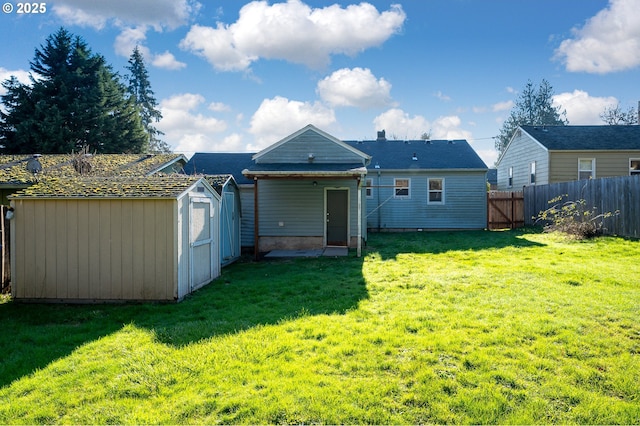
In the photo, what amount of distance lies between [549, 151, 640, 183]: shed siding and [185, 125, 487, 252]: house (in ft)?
12.8

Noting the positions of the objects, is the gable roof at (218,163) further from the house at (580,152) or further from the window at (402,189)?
the house at (580,152)

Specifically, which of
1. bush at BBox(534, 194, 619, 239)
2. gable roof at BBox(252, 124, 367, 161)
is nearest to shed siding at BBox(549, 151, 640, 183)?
bush at BBox(534, 194, 619, 239)

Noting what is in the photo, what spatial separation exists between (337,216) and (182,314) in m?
8.44

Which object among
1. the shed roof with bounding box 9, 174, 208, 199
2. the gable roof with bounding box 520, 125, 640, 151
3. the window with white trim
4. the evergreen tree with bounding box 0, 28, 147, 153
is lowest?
the shed roof with bounding box 9, 174, 208, 199

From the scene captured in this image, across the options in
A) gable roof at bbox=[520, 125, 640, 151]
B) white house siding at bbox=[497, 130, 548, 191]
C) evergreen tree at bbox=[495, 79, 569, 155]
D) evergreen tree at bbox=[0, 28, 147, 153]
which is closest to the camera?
gable roof at bbox=[520, 125, 640, 151]

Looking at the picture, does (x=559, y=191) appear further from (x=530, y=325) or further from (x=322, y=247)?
(x=530, y=325)

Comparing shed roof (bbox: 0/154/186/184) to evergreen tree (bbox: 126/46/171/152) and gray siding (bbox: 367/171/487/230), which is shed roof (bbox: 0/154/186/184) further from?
evergreen tree (bbox: 126/46/171/152)

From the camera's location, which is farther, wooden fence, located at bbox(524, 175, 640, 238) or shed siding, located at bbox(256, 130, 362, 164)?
shed siding, located at bbox(256, 130, 362, 164)

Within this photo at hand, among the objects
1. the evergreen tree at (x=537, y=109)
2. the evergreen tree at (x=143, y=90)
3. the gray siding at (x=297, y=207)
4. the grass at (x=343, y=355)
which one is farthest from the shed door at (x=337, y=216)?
the evergreen tree at (x=537, y=109)

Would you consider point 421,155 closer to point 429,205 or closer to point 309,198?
point 429,205

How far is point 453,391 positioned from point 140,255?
5.66m

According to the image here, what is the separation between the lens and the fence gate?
19.0m

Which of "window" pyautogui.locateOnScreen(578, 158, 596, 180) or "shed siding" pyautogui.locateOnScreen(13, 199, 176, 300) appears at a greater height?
"window" pyautogui.locateOnScreen(578, 158, 596, 180)

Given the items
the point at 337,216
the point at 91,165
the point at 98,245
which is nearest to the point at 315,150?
the point at 337,216
